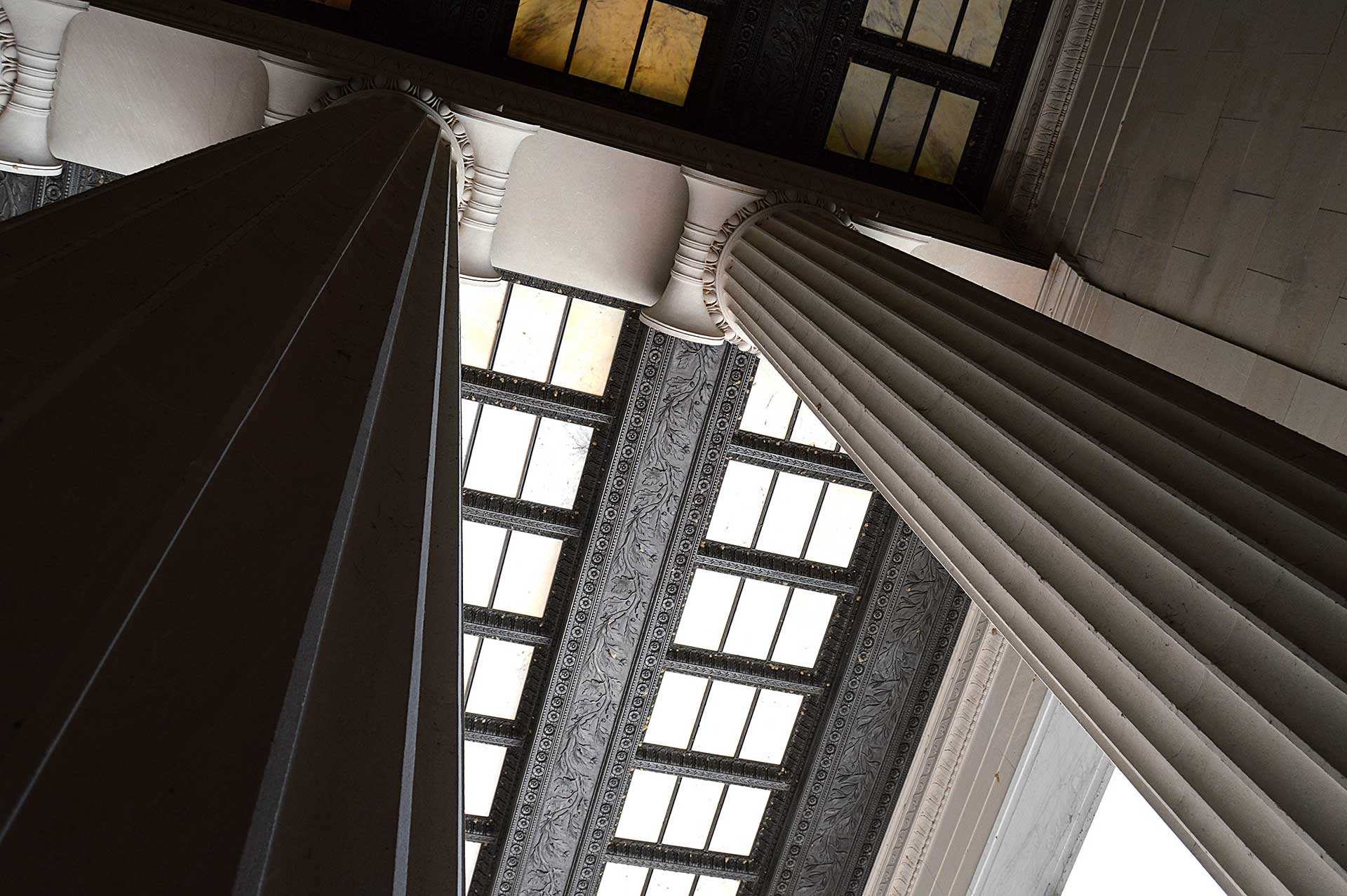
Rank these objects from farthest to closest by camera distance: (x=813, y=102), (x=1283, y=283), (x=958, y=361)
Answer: (x=813, y=102)
(x=1283, y=283)
(x=958, y=361)

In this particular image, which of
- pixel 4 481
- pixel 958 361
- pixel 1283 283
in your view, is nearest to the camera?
pixel 4 481

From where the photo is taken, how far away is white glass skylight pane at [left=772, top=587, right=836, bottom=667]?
9.80 meters

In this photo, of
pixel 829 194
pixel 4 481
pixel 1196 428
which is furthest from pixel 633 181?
pixel 4 481

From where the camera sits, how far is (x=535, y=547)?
9453mm

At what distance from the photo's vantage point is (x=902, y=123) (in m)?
8.87

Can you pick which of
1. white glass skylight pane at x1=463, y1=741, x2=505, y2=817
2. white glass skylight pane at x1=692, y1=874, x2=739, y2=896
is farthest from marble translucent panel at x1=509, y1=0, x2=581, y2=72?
white glass skylight pane at x1=692, y1=874, x2=739, y2=896

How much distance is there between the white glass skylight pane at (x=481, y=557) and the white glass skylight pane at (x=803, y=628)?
2759mm

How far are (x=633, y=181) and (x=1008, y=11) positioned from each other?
11.9 feet

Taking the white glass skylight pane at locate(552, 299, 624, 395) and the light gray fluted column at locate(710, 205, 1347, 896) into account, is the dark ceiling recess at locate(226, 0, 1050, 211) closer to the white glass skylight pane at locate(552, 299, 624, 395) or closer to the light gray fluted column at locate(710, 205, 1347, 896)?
the white glass skylight pane at locate(552, 299, 624, 395)

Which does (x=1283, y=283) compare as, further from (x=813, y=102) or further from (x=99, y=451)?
(x=99, y=451)

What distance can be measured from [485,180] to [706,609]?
448 cm

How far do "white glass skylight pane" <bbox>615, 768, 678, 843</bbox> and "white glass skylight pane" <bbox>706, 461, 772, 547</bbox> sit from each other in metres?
2.47

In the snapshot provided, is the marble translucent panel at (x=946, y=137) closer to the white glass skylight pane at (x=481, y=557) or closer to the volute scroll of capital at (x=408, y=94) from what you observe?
the volute scroll of capital at (x=408, y=94)

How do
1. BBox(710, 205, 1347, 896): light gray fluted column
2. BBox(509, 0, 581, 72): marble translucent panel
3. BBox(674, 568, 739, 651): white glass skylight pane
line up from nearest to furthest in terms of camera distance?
BBox(710, 205, 1347, 896): light gray fluted column, BBox(509, 0, 581, 72): marble translucent panel, BBox(674, 568, 739, 651): white glass skylight pane
